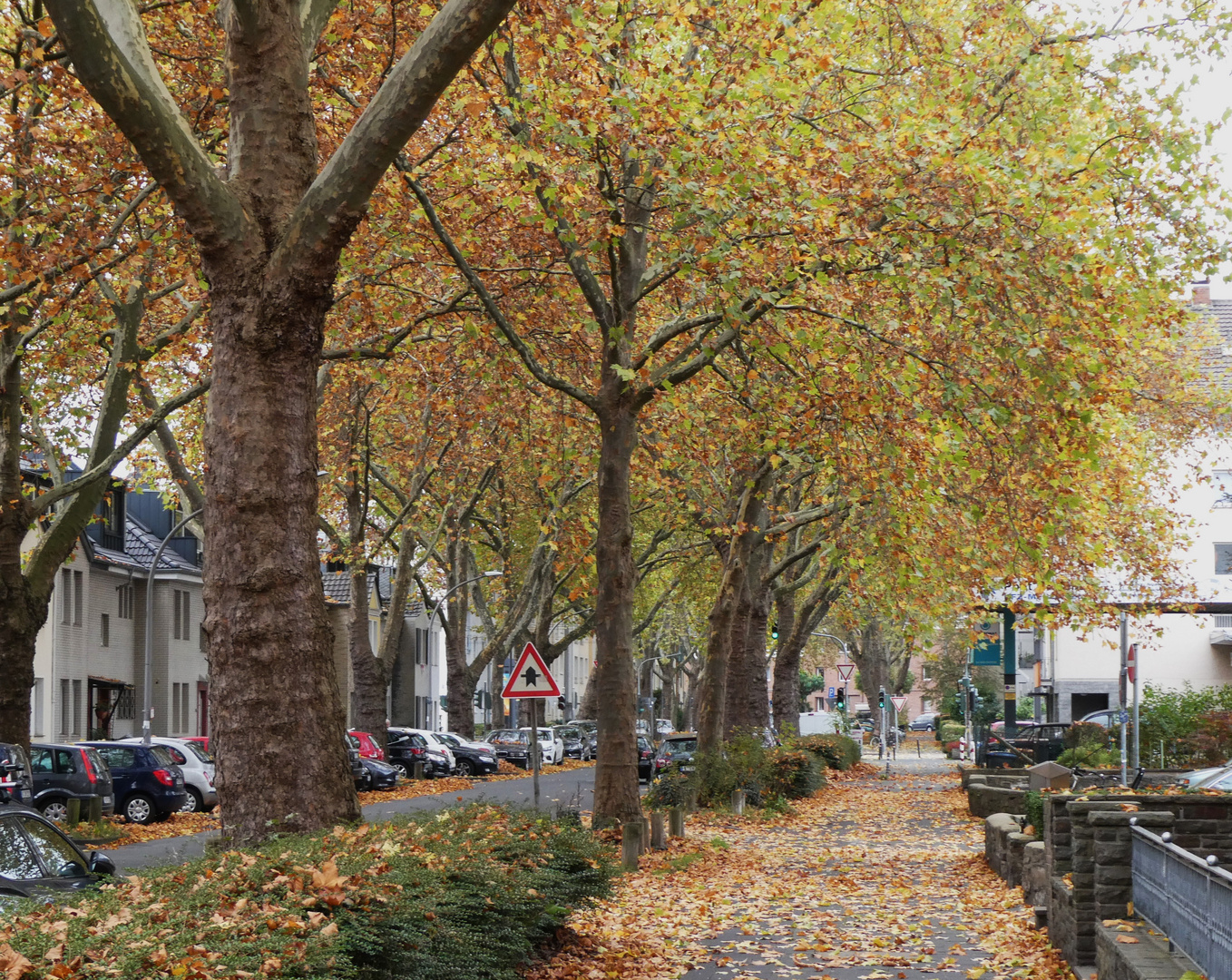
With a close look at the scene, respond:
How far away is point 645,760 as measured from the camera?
153 feet

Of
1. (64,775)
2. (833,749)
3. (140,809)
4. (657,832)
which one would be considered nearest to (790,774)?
(657,832)

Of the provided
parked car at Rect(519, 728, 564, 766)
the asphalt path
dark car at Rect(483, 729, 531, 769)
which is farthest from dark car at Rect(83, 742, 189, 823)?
parked car at Rect(519, 728, 564, 766)

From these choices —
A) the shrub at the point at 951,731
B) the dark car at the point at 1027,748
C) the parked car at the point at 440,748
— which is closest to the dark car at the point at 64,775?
the dark car at the point at 1027,748

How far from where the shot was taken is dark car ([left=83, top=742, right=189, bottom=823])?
28953mm

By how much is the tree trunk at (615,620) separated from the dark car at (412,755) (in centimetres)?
2651

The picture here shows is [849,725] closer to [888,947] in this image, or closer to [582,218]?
[582,218]

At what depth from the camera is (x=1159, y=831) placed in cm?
970

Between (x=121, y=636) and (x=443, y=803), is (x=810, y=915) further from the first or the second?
(x=121, y=636)

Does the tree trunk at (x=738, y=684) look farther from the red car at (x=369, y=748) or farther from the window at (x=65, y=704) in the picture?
the window at (x=65, y=704)

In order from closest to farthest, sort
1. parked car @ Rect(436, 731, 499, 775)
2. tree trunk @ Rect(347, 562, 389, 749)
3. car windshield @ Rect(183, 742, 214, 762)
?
car windshield @ Rect(183, 742, 214, 762) → tree trunk @ Rect(347, 562, 389, 749) → parked car @ Rect(436, 731, 499, 775)

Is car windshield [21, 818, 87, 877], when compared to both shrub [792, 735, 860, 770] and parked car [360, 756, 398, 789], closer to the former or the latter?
shrub [792, 735, 860, 770]

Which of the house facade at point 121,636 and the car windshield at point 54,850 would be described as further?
the house facade at point 121,636

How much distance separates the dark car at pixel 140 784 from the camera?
1140 inches

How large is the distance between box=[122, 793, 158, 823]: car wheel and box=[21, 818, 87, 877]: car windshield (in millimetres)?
18635
